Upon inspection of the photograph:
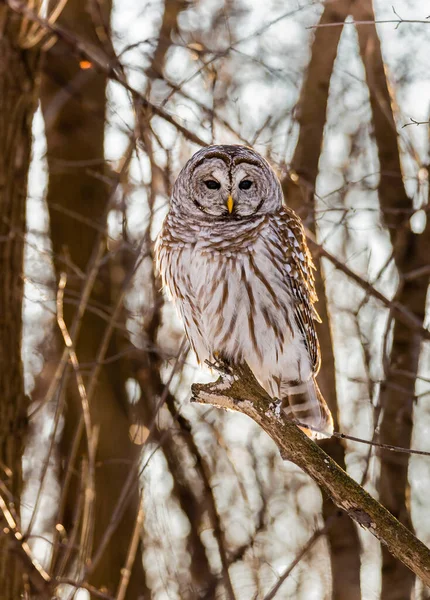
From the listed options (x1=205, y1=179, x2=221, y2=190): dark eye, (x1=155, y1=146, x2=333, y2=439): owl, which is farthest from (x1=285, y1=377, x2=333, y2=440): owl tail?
(x1=205, y1=179, x2=221, y2=190): dark eye

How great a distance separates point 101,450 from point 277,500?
1.69 meters

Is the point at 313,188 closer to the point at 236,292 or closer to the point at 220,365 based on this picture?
the point at 236,292

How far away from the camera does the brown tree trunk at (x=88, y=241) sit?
304 inches

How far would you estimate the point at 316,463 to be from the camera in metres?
3.61

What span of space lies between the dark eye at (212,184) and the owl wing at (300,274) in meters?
0.39

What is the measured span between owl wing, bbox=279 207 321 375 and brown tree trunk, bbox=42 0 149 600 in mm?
2551

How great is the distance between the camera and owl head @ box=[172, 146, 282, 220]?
523 centimetres

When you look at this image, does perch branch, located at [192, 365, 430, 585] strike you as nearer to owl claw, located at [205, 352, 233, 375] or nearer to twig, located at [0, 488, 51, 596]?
owl claw, located at [205, 352, 233, 375]

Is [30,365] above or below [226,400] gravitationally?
above

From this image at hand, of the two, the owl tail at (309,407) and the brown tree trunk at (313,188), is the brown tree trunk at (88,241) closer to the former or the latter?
the brown tree trunk at (313,188)

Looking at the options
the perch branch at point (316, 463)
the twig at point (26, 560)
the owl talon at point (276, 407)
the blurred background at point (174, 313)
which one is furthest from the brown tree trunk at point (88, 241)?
the owl talon at point (276, 407)

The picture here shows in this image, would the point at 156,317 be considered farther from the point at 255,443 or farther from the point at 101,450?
the point at 255,443

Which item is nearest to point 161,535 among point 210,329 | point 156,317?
point 156,317

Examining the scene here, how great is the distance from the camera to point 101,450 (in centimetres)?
784
